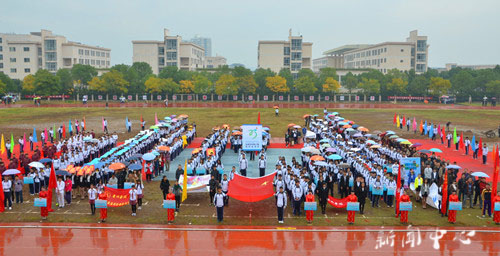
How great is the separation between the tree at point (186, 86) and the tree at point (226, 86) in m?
5.23

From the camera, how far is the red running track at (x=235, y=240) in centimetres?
1072

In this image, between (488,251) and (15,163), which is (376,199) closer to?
(488,251)

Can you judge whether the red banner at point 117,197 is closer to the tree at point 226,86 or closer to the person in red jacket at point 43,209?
the person in red jacket at point 43,209

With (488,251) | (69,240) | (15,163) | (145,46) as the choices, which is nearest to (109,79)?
(145,46)

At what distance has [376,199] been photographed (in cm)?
1461

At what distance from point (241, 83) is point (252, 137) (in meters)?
49.2

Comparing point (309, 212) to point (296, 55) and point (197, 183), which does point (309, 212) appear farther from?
point (296, 55)

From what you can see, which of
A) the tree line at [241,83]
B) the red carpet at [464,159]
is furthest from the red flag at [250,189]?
the tree line at [241,83]

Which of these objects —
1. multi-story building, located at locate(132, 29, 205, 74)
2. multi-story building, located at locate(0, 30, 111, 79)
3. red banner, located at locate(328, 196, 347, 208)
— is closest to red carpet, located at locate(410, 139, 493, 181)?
red banner, located at locate(328, 196, 347, 208)

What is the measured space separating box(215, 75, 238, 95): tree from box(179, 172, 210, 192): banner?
54.2 m

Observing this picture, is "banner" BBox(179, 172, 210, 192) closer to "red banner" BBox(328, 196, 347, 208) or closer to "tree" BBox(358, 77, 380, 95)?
"red banner" BBox(328, 196, 347, 208)

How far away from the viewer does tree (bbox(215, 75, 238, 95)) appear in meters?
68.9

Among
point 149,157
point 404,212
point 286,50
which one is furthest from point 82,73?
point 404,212

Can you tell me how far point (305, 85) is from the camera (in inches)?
2788
